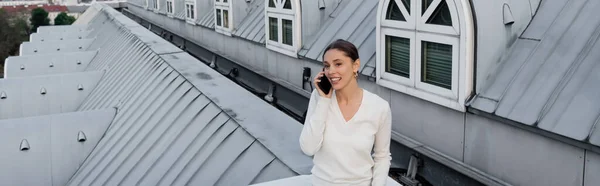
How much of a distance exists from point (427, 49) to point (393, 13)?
965 millimetres

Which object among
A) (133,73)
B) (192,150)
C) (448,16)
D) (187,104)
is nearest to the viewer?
(448,16)

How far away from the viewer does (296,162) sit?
249 inches

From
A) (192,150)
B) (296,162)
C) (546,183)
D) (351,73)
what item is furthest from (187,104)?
(351,73)

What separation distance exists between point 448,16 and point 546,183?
238 cm

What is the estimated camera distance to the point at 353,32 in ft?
36.5

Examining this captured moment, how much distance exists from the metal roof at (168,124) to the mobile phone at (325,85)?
8.54 ft

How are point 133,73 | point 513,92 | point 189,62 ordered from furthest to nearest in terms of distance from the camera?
point 133,73
point 189,62
point 513,92

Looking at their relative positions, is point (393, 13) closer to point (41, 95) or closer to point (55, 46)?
point (41, 95)

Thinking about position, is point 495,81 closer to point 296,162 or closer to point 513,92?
point 513,92

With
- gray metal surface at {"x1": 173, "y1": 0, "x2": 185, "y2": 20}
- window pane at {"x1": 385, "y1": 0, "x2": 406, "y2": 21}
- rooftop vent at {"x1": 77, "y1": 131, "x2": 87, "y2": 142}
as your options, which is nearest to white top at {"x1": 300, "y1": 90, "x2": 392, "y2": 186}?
window pane at {"x1": 385, "y1": 0, "x2": 406, "y2": 21}

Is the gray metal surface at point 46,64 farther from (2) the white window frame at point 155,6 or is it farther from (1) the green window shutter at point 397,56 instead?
(1) the green window shutter at point 397,56

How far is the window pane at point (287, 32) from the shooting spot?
1334cm

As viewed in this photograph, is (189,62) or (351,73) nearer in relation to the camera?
(351,73)

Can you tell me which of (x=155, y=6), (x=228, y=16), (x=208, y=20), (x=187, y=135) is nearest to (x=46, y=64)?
(x=208, y=20)
